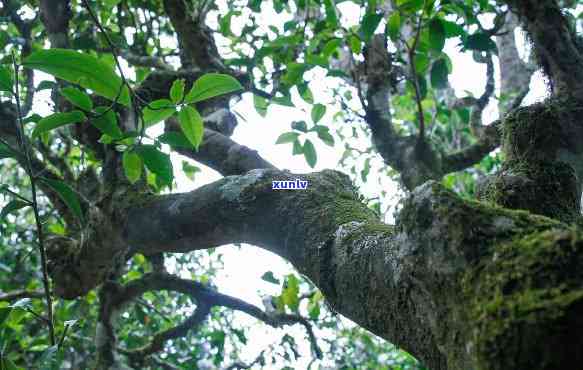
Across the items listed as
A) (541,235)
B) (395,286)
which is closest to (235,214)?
(395,286)

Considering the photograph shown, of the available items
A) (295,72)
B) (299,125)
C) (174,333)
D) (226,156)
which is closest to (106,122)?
(226,156)

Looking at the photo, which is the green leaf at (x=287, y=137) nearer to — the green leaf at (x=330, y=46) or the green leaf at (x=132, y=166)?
the green leaf at (x=330, y=46)

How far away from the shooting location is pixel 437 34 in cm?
204

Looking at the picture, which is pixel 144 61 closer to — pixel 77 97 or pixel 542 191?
pixel 77 97

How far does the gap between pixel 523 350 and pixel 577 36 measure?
148cm

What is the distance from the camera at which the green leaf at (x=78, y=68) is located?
3.73 ft

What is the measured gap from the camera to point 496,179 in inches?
52.4

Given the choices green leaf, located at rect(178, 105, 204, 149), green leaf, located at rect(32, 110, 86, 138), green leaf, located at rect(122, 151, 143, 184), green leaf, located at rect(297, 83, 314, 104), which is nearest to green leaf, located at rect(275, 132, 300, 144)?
green leaf, located at rect(297, 83, 314, 104)

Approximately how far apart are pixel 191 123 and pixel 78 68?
0.34m

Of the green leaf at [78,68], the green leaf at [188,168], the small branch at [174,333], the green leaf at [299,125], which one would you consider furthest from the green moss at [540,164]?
the green leaf at [188,168]

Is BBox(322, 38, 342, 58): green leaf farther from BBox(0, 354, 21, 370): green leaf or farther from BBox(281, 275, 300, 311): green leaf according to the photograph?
BBox(0, 354, 21, 370): green leaf

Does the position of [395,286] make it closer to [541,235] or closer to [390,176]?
[541,235]

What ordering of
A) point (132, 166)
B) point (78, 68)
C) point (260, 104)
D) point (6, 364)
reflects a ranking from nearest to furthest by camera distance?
point (78, 68), point (6, 364), point (132, 166), point (260, 104)

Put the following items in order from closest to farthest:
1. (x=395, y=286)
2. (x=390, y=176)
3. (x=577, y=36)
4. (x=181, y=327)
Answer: (x=395, y=286), (x=577, y=36), (x=181, y=327), (x=390, y=176)
